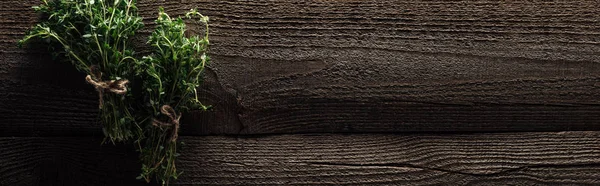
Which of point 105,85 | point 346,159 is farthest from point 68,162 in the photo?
point 346,159

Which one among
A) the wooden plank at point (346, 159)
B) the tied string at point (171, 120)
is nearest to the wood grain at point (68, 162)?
the wooden plank at point (346, 159)

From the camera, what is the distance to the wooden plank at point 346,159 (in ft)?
4.41

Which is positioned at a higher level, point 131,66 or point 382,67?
point 382,67

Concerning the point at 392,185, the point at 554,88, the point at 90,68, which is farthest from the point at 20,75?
the point at 554,88

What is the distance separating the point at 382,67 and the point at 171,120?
420 millimetres

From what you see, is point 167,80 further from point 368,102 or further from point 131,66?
point 368,102

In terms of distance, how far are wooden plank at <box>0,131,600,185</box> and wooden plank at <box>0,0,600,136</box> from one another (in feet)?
0.08

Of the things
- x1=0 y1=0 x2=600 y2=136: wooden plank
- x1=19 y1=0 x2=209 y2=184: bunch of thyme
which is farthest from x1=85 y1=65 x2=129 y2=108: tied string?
x1=0 y1=0 x2=600 y2=136: wooden plank

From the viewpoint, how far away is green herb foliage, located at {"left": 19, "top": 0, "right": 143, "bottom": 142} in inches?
47.7

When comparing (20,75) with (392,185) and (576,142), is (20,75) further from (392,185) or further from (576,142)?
(576,142)

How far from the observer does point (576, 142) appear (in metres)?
1.39

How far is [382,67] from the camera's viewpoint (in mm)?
1365

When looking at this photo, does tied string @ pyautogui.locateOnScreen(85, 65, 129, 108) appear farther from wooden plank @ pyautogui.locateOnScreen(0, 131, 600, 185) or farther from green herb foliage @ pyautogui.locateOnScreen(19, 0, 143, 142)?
wooden plank @ pyautogui.locateOnScreen(0, 131, 600, 185)

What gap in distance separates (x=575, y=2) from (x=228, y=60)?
0.70 m
